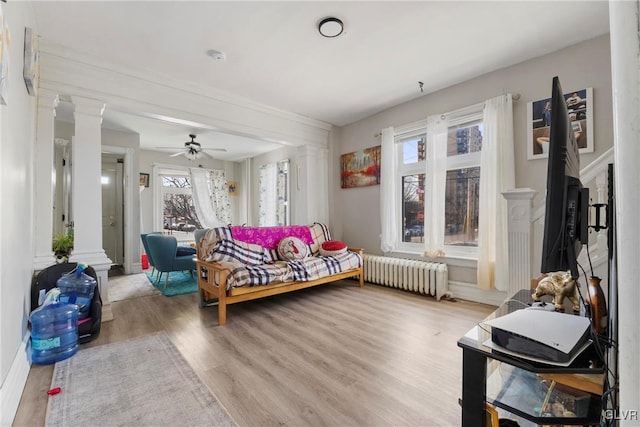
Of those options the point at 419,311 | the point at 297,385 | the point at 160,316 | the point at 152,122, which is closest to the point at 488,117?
the point at 419,311

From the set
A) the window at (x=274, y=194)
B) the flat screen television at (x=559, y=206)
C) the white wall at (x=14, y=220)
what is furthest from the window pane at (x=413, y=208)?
the white wall at (x=14, y=220)

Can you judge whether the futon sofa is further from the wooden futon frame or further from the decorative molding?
the decorative molding

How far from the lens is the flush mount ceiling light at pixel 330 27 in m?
2.20

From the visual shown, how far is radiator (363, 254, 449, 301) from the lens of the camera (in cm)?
329

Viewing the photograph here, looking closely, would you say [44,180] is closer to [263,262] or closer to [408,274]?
[263,262]

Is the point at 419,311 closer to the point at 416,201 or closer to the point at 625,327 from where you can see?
the point at 416,201

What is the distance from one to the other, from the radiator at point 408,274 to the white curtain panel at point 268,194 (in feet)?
9.12

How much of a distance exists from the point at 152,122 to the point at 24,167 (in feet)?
8.96

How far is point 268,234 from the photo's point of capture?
12.2 ft

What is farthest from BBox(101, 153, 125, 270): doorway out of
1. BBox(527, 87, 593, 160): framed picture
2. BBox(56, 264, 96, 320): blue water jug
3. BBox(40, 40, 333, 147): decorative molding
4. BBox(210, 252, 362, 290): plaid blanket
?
BBox(527, 87, 593, 160): framed picture

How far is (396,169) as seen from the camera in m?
3.98

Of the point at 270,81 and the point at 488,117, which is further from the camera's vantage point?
the point at 270,81

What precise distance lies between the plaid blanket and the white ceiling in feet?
6.70

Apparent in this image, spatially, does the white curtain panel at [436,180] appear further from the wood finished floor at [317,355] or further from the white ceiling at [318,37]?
the wood finished floor at [317,355]
